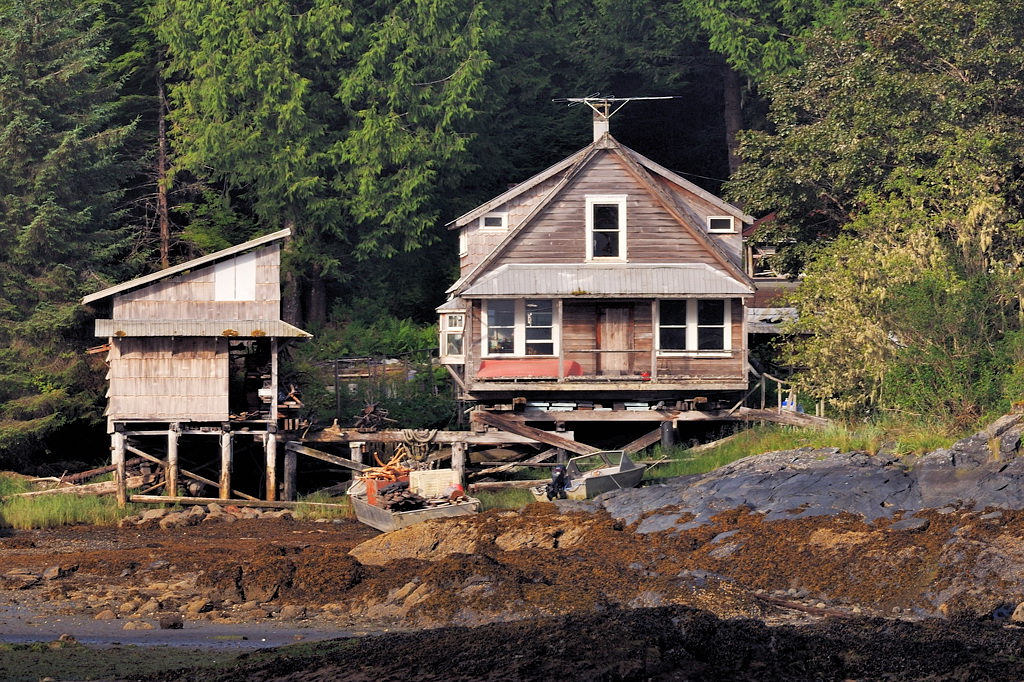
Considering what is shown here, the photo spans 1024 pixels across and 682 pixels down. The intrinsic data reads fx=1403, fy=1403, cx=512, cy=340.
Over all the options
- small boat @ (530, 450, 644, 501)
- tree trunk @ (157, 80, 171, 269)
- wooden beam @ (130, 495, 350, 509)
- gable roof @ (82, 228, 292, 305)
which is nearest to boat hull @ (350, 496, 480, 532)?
small boat @ (530, 450, 644, 501)

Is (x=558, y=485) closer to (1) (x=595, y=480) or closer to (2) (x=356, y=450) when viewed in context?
(1) (x=595, y=480)

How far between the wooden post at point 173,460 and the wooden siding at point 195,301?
2.87 metres

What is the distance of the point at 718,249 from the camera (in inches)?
1468

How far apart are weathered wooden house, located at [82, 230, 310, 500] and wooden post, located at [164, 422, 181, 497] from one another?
25 millimetres

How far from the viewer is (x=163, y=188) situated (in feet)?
150

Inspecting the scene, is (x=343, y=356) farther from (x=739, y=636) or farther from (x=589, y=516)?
(x=739, y=636)

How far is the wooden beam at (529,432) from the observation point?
35.5 meters

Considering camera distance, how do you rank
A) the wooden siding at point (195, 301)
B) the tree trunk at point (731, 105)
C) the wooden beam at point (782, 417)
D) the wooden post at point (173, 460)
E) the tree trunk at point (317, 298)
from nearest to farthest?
the wooden beam at point (782, 417)
the wooden siding at point (195, 301)
the wooden post at point (173, 460)
the tree trunk at point (317, 298)
the tree trunk at point (731, 105)

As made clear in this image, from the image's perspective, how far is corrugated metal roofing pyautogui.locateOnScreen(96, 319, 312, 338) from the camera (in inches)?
1362

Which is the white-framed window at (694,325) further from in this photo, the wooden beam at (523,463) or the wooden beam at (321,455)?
the wooden beam at (321,455)

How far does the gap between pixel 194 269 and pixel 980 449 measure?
762 inches

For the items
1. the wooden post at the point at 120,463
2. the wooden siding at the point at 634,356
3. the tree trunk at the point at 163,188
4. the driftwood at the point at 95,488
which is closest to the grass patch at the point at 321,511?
the driftwood at the point at 95,488

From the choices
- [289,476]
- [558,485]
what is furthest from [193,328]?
[558,485]

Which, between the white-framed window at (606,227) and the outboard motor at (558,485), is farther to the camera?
the white-framed window at (606,227)
